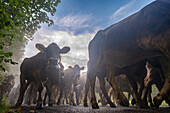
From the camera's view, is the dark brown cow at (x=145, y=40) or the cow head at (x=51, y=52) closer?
the dark brown cow at (x=145, y=40)

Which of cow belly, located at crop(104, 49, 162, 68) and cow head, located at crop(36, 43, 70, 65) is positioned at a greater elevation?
cow head, located at crop(36, 43, 70, 65)

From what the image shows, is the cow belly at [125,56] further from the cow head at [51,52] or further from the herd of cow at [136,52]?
the cow head at [51,52]

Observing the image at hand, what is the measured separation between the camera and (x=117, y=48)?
4.15m

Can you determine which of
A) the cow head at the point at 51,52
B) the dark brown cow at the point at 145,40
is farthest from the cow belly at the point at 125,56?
the cow head at the point at 51,52

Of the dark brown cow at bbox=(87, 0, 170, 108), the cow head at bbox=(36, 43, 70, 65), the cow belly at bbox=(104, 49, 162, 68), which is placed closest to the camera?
the dark brown cow at bbox=(87, 0, 170, 108)

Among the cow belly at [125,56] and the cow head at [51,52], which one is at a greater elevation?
the cow head at [51,52]

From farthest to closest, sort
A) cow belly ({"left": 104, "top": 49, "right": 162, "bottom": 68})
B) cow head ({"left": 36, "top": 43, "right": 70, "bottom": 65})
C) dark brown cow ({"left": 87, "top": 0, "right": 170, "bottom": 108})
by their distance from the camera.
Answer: cow head ({"left": 36, "top": 43, "right": 70, "bottom": 65}) → cow belly ({"left": 104, "top": 49, "right": 162, "bottom": 68}) → dark brown cow ({"left": 87, "top": 0, "right": 170, "bottom": 108})

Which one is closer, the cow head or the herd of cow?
the herd of cow

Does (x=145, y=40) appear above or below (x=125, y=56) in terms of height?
above

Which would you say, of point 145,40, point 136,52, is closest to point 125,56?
point 136,52

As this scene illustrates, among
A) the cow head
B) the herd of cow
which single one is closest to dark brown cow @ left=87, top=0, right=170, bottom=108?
the herd of cow

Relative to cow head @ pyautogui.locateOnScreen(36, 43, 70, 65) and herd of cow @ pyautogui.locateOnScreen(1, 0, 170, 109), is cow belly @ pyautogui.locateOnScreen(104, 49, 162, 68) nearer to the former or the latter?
herd of cow @ pyautogui.locateOnScreen(1, 0, 170, 109)

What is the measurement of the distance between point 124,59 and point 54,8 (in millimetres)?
4392

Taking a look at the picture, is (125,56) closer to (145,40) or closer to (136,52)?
(136,52)
